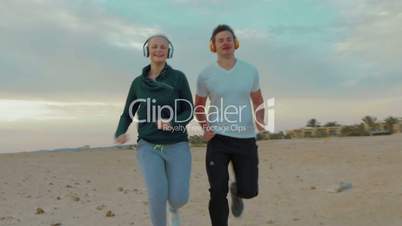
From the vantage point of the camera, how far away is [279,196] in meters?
8.68

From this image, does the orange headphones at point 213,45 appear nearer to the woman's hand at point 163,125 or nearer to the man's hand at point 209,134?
the man's hand at point 209,134

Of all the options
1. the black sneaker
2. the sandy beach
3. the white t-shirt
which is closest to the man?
the white t-shirt

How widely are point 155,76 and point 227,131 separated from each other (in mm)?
857

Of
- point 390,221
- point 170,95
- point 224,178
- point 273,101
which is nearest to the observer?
point 170,95

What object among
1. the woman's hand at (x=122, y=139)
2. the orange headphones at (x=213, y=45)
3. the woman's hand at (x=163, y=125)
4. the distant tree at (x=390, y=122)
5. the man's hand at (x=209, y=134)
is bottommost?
the woman's hand at (x=122, y=139)

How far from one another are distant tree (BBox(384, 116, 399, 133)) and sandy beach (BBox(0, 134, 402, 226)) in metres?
3.02

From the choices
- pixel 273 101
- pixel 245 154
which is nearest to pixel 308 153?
pixel 273 101

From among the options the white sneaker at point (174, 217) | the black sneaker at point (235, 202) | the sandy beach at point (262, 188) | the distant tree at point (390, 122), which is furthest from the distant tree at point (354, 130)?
the white sneaker at point (174, 217)

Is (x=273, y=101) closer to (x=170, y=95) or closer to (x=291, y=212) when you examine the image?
(x=291, y=212)

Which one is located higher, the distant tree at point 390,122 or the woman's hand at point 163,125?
the distant tree at point 390,122

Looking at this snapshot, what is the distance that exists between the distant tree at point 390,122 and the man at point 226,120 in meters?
13.3

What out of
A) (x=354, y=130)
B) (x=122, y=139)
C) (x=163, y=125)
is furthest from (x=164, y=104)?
(x=354, y=130)

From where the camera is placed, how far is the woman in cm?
504

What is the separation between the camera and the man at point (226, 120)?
213 inches
